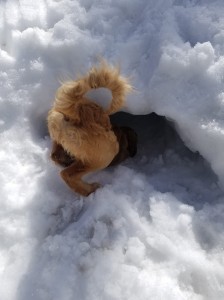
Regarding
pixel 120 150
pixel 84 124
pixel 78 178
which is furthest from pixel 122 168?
pixel 84 124

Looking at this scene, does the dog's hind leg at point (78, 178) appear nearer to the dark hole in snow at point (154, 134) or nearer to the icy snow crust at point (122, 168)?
the icy snow crust at point (122, 168)

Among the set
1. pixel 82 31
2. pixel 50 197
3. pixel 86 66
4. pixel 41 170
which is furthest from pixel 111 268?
pixel 82 31

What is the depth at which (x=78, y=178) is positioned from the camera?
1838 millimetres


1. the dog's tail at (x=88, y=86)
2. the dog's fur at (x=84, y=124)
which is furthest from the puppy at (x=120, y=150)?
the dog's tail at (x=88, y=86)

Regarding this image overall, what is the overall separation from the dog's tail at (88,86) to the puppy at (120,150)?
0.88 ft

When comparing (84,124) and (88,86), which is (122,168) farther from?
(88,86)

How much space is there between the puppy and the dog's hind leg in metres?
0.04

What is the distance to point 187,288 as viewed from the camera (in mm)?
1551

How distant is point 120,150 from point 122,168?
10 cm

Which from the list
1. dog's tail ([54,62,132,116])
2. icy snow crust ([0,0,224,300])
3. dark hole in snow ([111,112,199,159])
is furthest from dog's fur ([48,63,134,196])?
dark hole in snow ([111,112,199,159])

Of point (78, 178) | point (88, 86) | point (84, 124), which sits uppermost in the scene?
point (88, 86)

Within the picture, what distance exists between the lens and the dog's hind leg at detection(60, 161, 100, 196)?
1.80 metres

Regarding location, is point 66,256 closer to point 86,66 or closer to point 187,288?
point 187,288

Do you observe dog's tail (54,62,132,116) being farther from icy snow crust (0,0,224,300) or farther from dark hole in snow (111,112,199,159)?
dark hole in snow (111,112,199,159)
